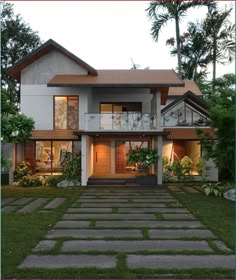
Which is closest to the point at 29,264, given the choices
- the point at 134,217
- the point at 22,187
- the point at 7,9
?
the point at 134,217

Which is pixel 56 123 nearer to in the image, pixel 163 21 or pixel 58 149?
pixel 58 149

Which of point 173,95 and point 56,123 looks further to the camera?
point 173,95

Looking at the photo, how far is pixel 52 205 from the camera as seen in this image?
43.5 ft

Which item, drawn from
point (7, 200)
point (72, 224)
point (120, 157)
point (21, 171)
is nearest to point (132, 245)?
point (72, 224)

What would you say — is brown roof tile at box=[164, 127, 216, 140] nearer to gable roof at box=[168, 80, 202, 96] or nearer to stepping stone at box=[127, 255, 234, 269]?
gable roof at box=[168, 80, 202, 96]

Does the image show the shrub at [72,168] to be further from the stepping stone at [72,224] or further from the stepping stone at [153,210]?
the stepping stone at [72,224]

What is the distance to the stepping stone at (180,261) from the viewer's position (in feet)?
19.5

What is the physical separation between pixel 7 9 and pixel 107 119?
1699 cm

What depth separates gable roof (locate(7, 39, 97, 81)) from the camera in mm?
21469

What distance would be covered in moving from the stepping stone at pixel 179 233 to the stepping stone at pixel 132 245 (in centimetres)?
58

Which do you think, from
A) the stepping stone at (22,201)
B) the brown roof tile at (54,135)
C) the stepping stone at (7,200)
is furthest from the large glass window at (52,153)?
the stepping stone at (22,201)

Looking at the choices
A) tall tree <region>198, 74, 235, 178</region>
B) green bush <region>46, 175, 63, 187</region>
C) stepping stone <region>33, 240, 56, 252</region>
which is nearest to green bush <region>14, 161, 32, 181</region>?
green bush <region>46, 175, 63, 187</region>

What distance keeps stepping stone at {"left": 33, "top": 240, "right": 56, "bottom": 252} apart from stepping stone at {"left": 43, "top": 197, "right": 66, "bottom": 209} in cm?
518

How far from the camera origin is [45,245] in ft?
24.1
